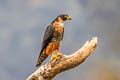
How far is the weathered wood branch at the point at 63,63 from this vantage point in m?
5.79

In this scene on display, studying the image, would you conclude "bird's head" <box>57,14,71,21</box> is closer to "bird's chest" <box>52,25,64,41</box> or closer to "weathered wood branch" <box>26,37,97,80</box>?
"bird's chest" <box>52,25,64,41</box>

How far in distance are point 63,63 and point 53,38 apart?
0.66m

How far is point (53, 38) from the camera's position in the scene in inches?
241

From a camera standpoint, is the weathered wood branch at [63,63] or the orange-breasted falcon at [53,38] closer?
the weathered wood branch at [63,63]

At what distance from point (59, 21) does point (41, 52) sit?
2.93 feet

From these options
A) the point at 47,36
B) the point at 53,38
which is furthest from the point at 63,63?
the point at 47,36

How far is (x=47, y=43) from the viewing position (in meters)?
6.17

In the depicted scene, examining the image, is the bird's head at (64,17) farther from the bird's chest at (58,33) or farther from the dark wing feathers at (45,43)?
the dark wing feathers at (45,43)

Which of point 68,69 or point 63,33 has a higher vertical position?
point 63,33

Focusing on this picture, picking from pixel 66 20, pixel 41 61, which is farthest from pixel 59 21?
pixel 41 61

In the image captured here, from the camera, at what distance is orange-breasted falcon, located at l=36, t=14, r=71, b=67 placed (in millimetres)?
6012

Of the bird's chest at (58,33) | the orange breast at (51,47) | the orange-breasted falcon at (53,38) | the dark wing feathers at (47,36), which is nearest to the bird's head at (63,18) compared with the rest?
the orange-breasted falcon at (53,38)

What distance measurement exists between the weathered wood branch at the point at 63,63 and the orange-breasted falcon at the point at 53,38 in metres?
0.17

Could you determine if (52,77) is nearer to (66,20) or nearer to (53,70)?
(53,70)
